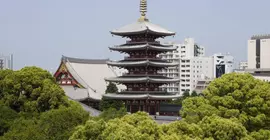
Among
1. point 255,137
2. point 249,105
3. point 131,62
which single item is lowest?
point 255,137

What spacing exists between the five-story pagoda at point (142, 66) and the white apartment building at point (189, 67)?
57472 mm

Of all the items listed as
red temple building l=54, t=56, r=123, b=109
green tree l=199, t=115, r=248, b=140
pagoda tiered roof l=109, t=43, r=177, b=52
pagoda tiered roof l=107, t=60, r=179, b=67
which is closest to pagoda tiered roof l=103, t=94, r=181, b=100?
pagoda tiered roof l=107, t=60, r=179, b=67

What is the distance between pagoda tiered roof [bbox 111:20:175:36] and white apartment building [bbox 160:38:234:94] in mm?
56785

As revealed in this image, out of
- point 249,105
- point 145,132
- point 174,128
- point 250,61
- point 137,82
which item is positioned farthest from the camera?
point 250,61

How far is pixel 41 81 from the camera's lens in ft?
114

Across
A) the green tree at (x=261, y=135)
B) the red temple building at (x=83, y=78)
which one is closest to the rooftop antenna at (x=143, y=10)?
the red temple building at (x=83, y=78)

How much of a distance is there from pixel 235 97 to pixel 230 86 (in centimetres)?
90

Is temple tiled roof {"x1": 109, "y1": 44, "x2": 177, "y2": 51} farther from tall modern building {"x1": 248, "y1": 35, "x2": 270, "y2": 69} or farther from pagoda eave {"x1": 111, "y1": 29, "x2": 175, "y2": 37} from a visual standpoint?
tall modern building {"x1": 248, "y1": 35, "x2": 270, "y2": 69}

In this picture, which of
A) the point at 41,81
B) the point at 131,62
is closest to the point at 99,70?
the point at 131,62

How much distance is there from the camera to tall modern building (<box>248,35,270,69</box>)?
294ft

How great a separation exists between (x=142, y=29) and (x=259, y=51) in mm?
53435

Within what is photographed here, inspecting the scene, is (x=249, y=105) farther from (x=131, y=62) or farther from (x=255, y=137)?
(x=131, y=62)

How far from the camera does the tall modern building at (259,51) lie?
89562 millimetres

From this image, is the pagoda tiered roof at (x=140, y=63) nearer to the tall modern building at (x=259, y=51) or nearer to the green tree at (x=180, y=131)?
the green tree at (x=180, y=131)
